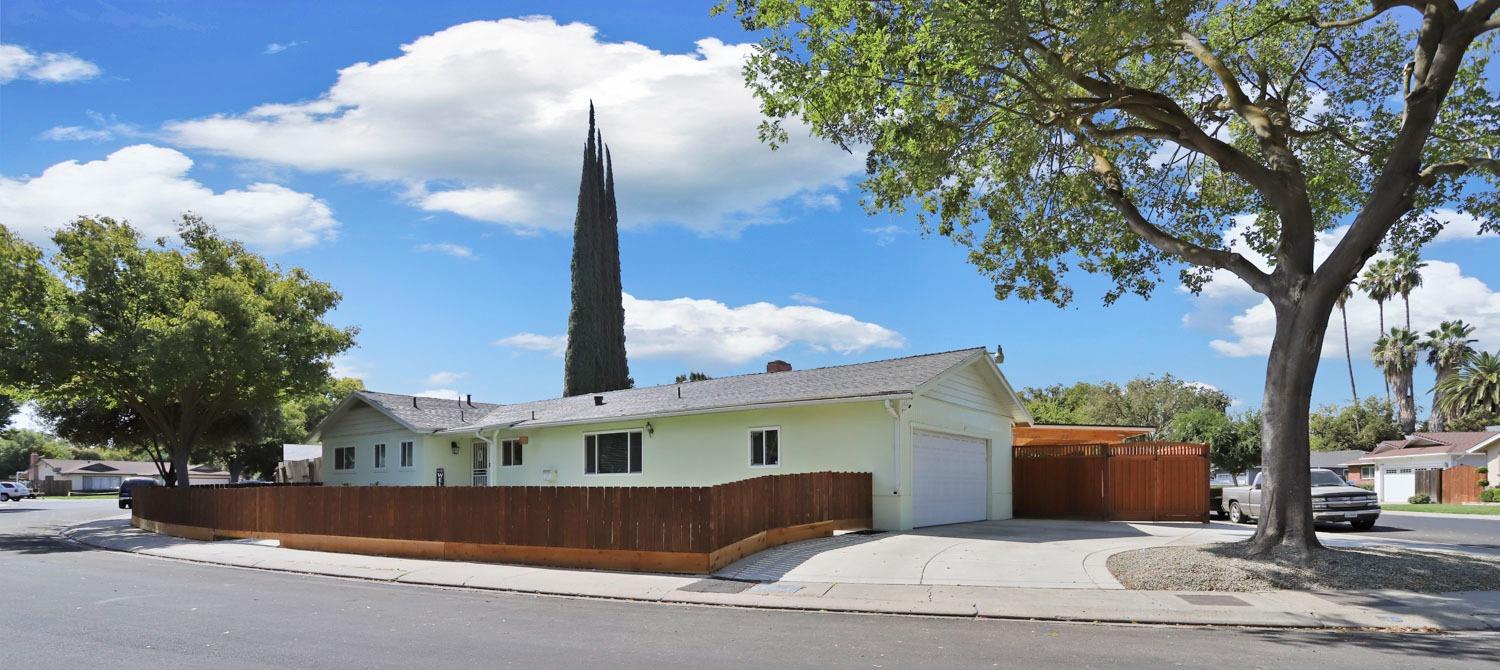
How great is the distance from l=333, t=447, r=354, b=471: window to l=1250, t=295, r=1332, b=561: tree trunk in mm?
29297

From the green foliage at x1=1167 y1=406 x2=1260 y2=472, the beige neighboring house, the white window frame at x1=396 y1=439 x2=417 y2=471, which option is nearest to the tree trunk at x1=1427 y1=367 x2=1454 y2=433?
the green foliage at x1=1167 y1=406 x2=1260 y2=472

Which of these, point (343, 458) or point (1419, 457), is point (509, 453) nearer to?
point (343, 458)

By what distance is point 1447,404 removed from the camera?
55.7 m

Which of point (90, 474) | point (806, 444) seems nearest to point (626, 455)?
point (806, 444)

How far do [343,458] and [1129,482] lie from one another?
26390 mm

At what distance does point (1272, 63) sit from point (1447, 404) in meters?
52.6

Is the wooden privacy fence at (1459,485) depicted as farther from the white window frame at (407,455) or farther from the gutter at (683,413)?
the white window frame at (407,455)

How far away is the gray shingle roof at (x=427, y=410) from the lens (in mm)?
29859

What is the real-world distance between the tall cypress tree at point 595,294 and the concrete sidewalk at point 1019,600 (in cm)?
3769

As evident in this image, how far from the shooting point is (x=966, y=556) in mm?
14609

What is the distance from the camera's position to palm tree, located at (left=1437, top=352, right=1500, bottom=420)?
52.1m

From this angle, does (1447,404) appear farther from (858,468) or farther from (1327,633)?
(1327,633)

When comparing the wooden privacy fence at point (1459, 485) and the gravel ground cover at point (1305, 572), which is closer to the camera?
the gravel ground cover at point (1305, 572)

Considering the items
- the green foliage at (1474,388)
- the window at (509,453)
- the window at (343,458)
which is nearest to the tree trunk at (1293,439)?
the window at (509,453)
